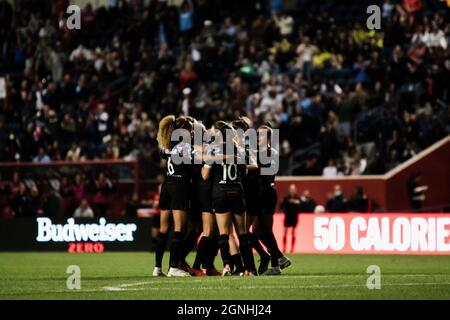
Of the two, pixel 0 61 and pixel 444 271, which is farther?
pixel 0 61

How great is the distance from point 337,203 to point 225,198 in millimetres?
11516

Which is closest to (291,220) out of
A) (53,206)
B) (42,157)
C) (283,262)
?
(53,206)

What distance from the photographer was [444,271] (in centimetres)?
2019

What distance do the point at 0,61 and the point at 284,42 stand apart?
32.5 ft

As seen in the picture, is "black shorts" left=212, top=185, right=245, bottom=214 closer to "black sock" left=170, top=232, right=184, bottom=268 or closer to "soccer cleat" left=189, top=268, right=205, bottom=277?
"black sock" left=170, top=232, right=184, bottom=268

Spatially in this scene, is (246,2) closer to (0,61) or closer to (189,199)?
(0,61)

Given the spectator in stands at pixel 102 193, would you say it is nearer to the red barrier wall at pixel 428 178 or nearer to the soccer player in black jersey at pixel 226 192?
the red barrier wall at pixel 428 178

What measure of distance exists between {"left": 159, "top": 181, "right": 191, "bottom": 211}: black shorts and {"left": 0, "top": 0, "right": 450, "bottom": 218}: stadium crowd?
12547 mm

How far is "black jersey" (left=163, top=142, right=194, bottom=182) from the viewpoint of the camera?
18.2 m

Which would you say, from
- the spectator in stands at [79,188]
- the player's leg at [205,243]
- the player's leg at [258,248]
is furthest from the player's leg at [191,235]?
the spectator in stands at [79,188]

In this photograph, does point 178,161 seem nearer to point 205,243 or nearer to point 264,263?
point 205,243

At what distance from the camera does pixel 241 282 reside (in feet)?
55.9

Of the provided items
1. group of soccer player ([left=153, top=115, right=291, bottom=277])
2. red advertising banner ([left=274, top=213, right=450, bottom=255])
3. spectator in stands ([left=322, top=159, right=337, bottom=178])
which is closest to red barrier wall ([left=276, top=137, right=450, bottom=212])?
spectator in stands ([left=322, top=159, right=337, bottom=178])
